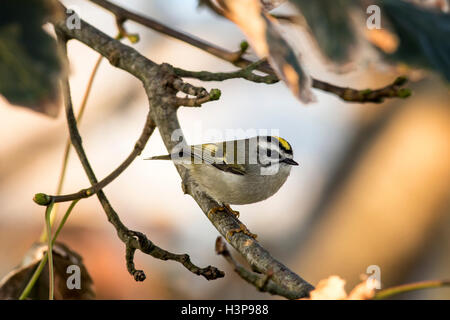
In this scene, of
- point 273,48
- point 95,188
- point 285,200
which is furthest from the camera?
point 285,200

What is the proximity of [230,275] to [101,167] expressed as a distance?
3.24 feet

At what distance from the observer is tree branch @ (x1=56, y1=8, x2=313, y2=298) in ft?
2.73

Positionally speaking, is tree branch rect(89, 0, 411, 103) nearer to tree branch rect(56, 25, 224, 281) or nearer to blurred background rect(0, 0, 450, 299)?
tree branch rect(56, 25, 224, 281)

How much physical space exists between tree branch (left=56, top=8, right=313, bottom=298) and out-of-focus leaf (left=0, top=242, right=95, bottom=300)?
0.62 feet

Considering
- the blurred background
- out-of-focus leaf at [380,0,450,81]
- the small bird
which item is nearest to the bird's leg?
the small bird

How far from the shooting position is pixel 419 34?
62 cm

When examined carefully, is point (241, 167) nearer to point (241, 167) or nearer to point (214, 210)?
point (241, 167)

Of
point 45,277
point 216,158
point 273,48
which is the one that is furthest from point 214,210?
point 273,48

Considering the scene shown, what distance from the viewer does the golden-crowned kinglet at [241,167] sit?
143 centimetres

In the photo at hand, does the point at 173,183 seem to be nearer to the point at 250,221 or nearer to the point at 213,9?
the point at 250,221

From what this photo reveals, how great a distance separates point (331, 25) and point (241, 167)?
111 cm
